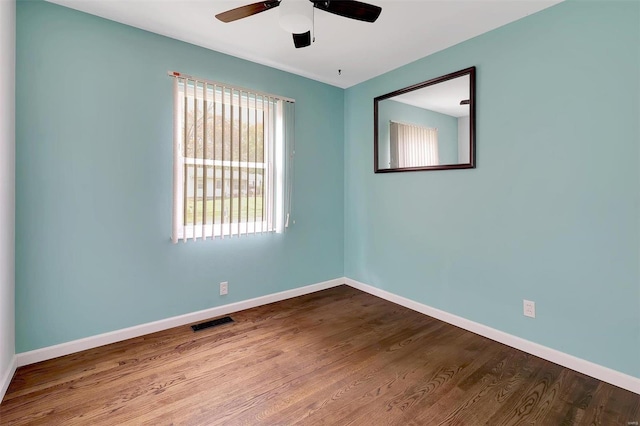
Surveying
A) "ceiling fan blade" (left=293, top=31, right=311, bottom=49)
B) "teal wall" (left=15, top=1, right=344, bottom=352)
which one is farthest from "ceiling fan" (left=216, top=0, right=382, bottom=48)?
"teal wall" (left=15, top=1, right=344, bottom=352)

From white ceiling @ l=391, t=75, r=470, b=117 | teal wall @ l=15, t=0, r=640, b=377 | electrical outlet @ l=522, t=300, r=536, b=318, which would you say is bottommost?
electrical outlet @ l=522, t=300, r=536, b=318

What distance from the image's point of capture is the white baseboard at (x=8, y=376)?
1.76 meters

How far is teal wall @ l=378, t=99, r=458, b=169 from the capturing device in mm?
2732

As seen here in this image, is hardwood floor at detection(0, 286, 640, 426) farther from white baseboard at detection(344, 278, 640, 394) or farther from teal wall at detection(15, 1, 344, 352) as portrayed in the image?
teal wall at detection(15, 1, 344, 352)

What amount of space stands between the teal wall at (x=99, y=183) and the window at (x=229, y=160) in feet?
0.39

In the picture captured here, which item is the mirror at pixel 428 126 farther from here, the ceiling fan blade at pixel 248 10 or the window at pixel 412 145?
the ceiling fan blade at pixel 248 10

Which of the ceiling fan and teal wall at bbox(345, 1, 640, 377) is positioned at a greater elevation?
the ceiling fan

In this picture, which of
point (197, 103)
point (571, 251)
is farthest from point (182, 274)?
point (571, 251)

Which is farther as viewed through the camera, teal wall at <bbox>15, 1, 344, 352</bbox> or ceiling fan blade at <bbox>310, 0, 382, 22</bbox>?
teal wall at <bbox>15, 1, 344, 352</bbox>

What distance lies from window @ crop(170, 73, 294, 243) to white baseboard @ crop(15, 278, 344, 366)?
72 centimetres

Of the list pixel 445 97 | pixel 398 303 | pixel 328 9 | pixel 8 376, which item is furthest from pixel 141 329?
pixel 445 97

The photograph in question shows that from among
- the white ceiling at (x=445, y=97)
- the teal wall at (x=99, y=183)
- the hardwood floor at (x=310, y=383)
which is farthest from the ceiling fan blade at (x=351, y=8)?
the hardwood floor at (x=310, y=383)

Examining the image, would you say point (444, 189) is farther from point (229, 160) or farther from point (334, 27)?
point (229, 160)

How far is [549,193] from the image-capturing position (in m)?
2.19
